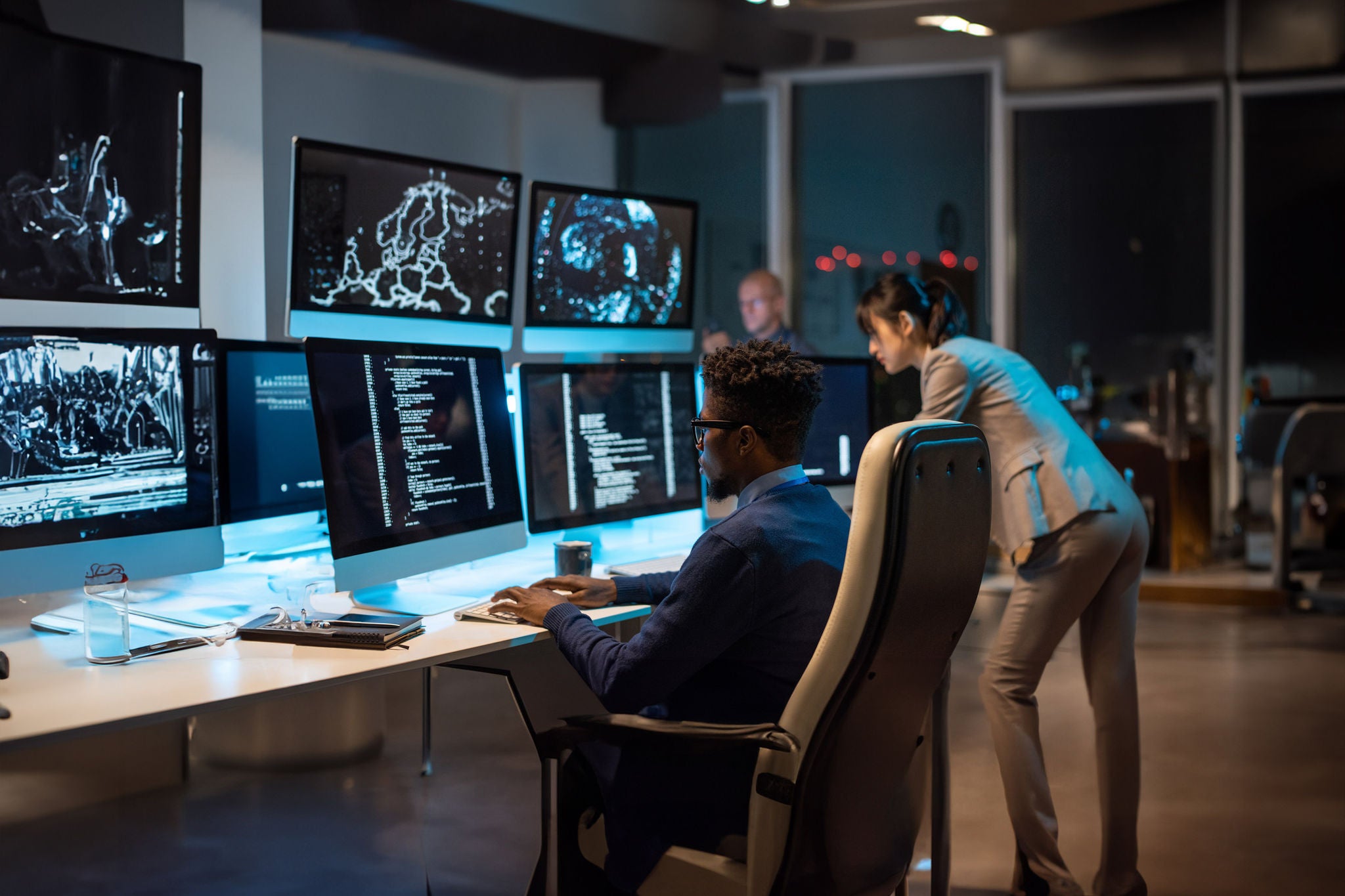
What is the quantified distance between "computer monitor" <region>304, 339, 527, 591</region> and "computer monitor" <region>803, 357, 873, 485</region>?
3.66 feet

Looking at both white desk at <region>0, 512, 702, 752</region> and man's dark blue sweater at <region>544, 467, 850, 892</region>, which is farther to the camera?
man's dark blue sweater at <region>544, 467, 850, 892</region>

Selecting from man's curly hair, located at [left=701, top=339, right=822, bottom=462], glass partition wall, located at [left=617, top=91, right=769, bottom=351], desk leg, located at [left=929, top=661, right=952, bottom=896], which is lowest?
desk leg, located at [left=929, top=661, right=952, bottom=896]

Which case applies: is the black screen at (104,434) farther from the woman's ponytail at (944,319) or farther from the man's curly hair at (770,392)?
the woman's ponytail at (944,319)

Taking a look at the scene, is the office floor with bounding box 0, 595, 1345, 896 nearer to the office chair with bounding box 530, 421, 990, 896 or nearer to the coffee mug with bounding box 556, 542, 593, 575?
the coffee mug with bounding box 556, 542, 593, 575

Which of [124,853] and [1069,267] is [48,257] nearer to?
[124,853]

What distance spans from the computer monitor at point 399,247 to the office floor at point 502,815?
1.03m

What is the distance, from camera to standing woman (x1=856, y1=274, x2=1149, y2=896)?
261 cm

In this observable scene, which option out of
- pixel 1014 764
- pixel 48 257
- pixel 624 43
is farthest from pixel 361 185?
pixel 624 43

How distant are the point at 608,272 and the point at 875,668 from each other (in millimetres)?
1915

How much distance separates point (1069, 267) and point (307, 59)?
4.64m

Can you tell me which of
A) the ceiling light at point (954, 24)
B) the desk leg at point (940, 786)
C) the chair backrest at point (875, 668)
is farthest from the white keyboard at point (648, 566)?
the ceiling light at point (954, 24)

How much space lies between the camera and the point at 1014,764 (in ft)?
8.54

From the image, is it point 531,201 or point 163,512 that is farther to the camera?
point 531,201

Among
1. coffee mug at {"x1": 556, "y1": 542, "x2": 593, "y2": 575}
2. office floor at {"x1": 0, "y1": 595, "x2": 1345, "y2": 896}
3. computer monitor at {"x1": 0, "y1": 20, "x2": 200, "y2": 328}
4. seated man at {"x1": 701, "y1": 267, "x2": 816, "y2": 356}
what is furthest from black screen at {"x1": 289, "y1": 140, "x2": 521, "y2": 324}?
seated man at {"x1": 701, "y1": 267, "x2": 816, "y2": 356}
